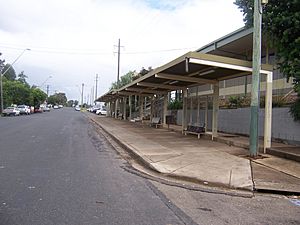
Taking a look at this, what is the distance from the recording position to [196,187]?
905 centimetres

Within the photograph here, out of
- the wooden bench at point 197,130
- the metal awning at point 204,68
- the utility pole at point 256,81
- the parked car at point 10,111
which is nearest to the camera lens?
the utility pole at point 256,81

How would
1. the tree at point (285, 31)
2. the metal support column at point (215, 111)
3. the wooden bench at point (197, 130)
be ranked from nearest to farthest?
the tree at point (285, 31) < the metal support column at point (215, 111) < the wooden bench at point (197, 130)

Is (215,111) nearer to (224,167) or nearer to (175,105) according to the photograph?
(224,167)

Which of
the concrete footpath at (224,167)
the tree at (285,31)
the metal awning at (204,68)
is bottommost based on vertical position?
the concrete footpath at (224,167)

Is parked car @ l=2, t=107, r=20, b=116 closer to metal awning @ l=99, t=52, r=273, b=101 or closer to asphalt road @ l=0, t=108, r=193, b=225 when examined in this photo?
metal awning @ l=99, t=52, r=273, b=101

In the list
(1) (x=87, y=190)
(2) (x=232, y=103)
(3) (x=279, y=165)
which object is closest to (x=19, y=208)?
(1) (x=87, y=190)

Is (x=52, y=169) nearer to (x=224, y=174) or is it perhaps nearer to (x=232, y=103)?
(x=224, y=174)

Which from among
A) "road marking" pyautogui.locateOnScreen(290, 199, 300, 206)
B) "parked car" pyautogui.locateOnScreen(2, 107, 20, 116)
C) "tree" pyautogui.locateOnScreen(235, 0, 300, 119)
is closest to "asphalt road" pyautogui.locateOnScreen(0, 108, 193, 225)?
"road marking" pyautogui.locateOnScreen(290, 199, 300, 206)

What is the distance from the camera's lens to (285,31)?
45.1ft

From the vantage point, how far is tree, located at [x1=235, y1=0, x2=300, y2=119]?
13.4m

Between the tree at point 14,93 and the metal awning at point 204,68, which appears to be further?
the tree at point 14,93

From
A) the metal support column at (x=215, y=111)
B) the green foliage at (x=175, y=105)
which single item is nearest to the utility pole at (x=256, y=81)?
the metal support column at (x=215, y=111)

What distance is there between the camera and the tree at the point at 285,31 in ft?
43.9

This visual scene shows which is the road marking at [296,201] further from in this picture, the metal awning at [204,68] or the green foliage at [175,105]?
the green foliage at [175,105]
